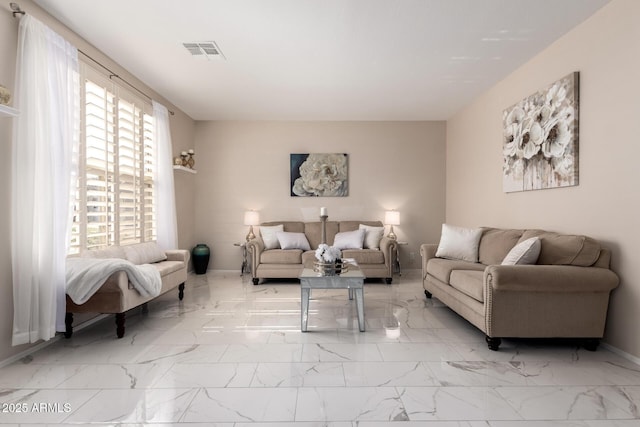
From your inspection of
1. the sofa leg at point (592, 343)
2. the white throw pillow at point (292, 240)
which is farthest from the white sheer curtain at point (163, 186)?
the sofa leg at point (592, 343)

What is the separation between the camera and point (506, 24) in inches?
131

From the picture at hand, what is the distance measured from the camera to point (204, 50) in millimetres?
3857

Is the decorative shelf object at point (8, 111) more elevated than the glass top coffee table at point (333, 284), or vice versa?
the decorative shelf object at point (8, 111)

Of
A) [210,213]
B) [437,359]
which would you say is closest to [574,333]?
[437,359]

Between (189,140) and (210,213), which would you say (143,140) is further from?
(210,213)

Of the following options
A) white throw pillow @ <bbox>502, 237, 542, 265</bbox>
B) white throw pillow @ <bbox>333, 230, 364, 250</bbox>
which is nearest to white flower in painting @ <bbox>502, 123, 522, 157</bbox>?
white throw pillow @ <bbox>502, 237, 542, 265</bbox>

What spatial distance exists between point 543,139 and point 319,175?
12.4 ft

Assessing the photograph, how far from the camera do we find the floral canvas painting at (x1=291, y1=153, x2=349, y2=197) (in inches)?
266

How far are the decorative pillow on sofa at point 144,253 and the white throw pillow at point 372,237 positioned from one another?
10.3 ft

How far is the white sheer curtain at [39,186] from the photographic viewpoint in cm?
275

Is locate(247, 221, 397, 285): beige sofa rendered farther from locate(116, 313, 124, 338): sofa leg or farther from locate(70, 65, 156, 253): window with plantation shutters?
locate(116, 313, 124, 338): sofa leg

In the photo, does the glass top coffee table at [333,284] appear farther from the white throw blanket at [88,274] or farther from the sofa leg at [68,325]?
the sofa leg at [68,325]

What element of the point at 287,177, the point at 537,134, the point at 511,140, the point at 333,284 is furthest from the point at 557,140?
the point at 287,177

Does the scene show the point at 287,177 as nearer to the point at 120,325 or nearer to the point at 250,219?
the point at 250,219
